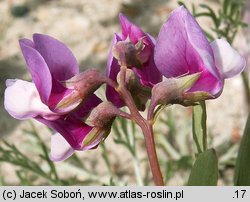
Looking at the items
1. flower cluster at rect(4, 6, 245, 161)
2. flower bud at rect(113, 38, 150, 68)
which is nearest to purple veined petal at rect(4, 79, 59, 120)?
flower cluster at rect(4, 6, 245, 161)

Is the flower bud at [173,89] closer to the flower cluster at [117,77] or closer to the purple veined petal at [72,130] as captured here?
the flower cluster at [117,77]

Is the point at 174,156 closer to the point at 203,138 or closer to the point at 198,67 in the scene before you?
the point at 203,138

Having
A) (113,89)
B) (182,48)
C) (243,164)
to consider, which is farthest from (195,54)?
(243,164)

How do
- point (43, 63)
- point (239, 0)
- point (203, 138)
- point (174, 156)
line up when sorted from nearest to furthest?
point (43, 63)
point (203, 138)
point (239, 0)
point (174, 156)

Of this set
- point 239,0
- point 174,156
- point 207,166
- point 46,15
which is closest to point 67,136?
point 207,166

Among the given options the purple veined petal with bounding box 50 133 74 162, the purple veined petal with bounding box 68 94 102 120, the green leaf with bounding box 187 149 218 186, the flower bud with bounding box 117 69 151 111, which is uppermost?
the flower bud with bounding box 117 69 151 111

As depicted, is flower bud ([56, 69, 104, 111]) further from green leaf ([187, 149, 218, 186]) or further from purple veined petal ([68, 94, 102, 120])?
green leaf ([187, 149, 218, 186])
